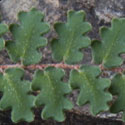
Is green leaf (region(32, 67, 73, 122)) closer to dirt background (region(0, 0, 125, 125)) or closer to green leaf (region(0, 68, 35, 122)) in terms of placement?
green leaf (region(0, 68, 35, 122))

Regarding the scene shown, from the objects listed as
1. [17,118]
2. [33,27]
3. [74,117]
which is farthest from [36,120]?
[33,27]

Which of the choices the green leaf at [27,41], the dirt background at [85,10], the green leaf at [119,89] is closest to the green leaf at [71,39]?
the green leaf at [27,41]

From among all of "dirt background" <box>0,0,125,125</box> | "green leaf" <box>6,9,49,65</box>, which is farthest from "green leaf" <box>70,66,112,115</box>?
"dirt background" <box>0,0,125,125</box>

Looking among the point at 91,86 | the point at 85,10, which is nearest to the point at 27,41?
the point at 91,86

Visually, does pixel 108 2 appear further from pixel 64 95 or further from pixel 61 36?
pixel 64 95

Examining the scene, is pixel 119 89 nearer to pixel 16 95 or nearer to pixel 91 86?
pixel 91 86

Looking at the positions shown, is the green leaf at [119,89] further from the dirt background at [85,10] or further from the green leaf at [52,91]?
the dirt background at [85,10]

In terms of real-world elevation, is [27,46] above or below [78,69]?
above
